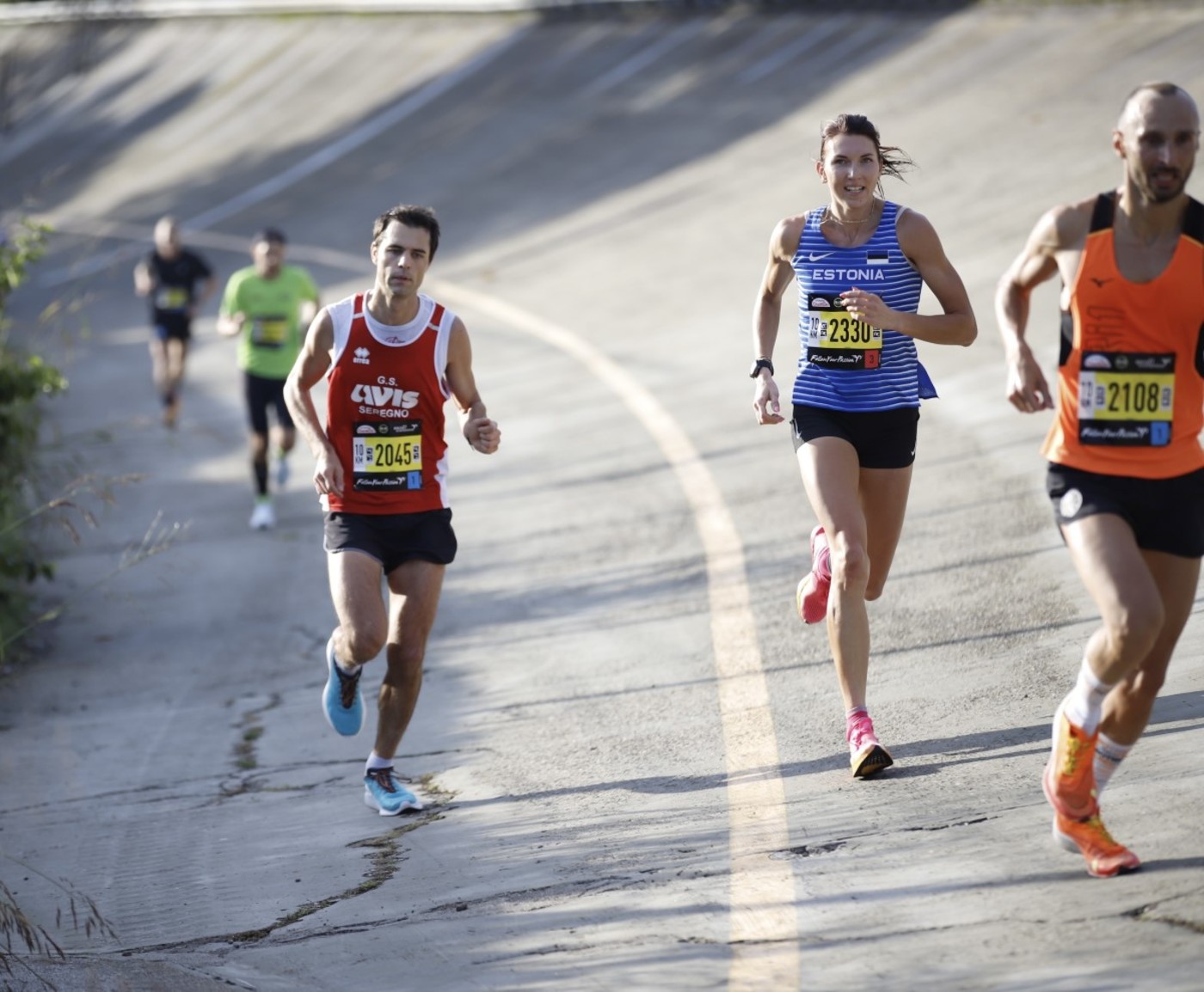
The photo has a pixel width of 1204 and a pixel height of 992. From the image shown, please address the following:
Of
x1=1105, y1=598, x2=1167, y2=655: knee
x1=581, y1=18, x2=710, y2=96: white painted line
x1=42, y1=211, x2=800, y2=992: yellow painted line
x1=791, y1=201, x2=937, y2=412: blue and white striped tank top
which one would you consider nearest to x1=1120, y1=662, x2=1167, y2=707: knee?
x1=1105, y1=598, x2=1167, y2=655: knee

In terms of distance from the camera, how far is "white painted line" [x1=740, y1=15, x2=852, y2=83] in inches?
1117

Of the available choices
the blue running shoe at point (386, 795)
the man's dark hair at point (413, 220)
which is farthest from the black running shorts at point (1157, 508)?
the blue running shoe at point (386, 795)

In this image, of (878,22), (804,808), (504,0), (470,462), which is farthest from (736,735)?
(504,0)

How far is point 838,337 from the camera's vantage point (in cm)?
630

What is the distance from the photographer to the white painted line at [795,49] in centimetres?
2838

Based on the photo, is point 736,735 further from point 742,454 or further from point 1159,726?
point 742,454

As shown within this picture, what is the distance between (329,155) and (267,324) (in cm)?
1863

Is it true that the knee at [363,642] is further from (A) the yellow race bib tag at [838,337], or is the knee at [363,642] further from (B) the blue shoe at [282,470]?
(B) the blue shoe at [282,470]

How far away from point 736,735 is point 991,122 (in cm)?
1645

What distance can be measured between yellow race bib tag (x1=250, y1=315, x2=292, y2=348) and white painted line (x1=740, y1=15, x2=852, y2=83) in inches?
664

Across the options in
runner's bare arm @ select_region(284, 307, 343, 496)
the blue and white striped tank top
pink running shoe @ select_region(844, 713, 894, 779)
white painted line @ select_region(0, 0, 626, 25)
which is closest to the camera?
pink running shoe @ select_region(844, 713, 894, 779)

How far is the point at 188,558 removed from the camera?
1163cm

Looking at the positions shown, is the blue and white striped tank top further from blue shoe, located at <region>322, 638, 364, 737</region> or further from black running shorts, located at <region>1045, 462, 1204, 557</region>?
blue shoe, located at <region>322, 638, 364, 737</region>

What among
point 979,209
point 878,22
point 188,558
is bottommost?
point 188,558
